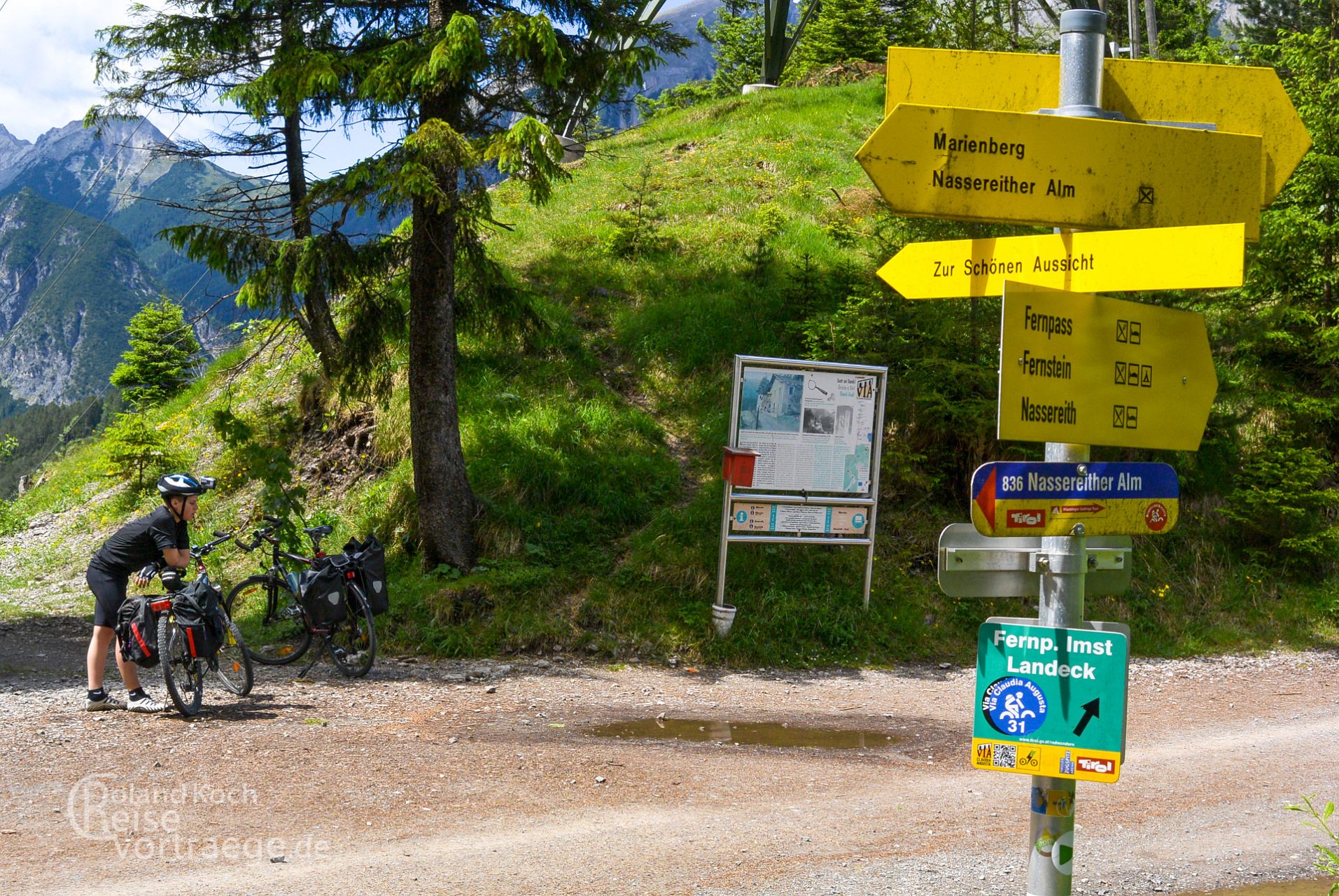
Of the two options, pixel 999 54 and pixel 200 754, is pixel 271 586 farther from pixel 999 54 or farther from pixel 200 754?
pixel 999 54

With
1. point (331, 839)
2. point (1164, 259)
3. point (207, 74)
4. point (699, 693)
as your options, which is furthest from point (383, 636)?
point (1164, 259)

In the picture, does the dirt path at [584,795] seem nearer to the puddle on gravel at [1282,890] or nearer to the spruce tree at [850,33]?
the puddle on gravel at [1282,890]

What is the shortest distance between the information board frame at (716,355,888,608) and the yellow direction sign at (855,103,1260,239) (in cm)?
733

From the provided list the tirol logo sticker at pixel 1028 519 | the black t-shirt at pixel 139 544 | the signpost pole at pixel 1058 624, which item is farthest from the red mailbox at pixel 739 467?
the tirol logo sticker at pixel 1028 519

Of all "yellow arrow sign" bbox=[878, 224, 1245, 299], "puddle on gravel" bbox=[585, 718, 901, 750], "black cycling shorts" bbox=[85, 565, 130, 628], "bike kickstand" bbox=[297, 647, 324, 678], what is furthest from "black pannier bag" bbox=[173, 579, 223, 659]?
"yellow arrow sign" bbox=[878, 224, 1245, 299]

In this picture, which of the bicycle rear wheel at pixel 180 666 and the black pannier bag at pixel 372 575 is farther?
the black pannier bag at pixel 372 575

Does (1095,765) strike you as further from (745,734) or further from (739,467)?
(739,467)

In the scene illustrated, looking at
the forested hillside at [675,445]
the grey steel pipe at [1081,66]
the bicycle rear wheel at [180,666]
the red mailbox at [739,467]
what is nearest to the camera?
the grey steel pipe at [1081,66]

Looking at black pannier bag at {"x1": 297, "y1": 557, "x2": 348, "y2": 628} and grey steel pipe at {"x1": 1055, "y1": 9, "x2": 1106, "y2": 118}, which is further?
black pannier bag at {"x1": 297, "y1": 557, "x2": 348, "y2": 628}

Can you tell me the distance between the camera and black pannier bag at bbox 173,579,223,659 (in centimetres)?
756

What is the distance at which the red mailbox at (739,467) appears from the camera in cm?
1035

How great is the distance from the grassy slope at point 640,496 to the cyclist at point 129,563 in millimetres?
2859

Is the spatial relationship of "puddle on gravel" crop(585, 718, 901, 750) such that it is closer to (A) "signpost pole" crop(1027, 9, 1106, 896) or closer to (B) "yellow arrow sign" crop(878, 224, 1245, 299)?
(A) "signpost pole" crop(1027, 9, 1106, 896)

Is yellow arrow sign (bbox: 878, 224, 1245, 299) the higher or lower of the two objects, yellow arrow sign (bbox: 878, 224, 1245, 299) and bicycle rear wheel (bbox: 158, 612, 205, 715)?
the higher
